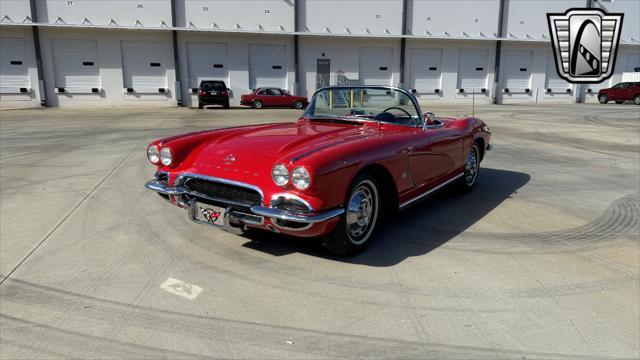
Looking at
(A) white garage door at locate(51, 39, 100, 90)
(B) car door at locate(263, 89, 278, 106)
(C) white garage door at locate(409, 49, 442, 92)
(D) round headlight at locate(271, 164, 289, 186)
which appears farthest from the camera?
(C) white garage door at locate(409, 49, 442, 92)

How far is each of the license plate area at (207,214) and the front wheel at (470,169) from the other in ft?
11.4

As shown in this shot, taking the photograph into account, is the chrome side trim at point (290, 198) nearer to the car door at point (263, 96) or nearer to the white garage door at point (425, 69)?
the car door at point (263, 96)

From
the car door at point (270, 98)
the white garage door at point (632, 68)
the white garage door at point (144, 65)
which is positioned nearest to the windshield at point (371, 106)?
the car door at point (270, 98)

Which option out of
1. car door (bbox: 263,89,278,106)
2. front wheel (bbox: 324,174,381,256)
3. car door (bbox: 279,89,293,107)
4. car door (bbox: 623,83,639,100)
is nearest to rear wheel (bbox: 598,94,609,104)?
car door (bbox: 623,83,639,100)

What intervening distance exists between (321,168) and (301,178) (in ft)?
0.54

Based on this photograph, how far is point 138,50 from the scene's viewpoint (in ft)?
91.1

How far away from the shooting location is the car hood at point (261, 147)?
12.3ft

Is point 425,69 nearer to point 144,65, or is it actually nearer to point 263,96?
point 263,96

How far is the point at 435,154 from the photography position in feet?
16.4

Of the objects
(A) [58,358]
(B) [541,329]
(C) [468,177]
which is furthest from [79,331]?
(C) [468,177]

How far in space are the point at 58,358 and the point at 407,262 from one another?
2564mm

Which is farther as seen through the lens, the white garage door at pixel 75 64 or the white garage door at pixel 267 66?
the white garage door at pixel 267 66

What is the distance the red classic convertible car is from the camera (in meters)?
3.52

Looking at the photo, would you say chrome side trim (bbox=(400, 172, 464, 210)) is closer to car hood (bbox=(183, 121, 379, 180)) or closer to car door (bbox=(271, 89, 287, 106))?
car hood (bbox=(183, 121, 379, 180))
